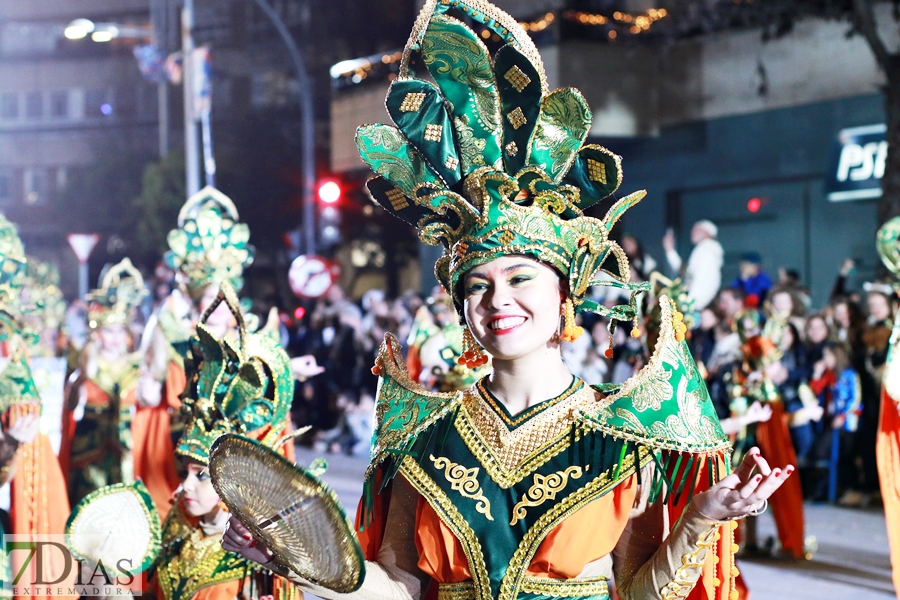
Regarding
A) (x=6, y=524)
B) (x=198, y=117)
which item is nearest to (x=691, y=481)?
(x=6, y=524)

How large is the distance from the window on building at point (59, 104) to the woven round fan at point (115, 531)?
156 ft

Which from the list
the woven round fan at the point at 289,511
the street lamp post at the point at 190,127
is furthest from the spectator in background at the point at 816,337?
the street lamp post at the point at 190,127

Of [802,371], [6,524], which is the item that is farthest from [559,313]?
[802,371]

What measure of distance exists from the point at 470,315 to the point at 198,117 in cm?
1774

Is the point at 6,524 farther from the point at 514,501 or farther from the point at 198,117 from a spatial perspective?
the point at 198,117

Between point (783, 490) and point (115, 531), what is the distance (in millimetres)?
Result: 5469

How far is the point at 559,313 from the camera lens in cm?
294

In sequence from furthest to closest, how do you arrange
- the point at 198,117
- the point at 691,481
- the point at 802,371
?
the point at 198,117 < the point at 802,371 < the point at 691,481

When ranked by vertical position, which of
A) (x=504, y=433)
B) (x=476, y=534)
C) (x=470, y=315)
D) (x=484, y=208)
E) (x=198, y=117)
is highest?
(x=198, y=117)

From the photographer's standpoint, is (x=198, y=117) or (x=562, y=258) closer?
(x=562, y=258)

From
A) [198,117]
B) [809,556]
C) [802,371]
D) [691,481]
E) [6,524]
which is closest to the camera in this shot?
[691,481]

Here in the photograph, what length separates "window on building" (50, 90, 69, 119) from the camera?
49000 millimetres

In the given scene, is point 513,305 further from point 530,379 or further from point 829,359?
point 829,359

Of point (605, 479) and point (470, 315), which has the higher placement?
point (470, 315)
